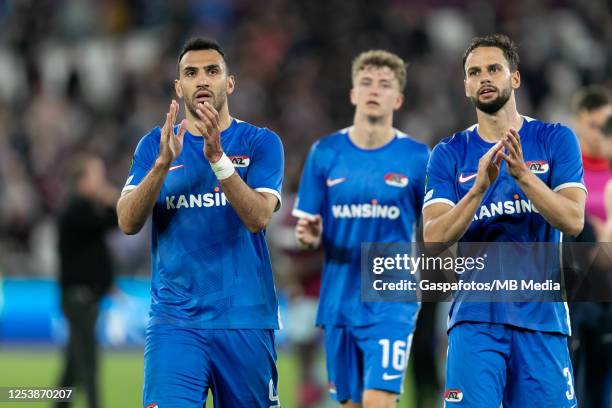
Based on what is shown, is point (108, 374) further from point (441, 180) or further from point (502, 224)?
point (502, 224)

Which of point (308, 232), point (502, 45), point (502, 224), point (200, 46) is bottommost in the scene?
point (502, 224)

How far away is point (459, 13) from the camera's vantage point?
2198 centimetres

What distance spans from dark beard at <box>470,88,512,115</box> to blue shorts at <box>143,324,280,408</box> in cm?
171

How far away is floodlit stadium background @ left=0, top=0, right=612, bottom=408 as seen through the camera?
675 inches

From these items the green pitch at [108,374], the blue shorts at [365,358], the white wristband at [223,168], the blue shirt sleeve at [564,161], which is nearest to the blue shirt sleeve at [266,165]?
the white wristband at [223,168]

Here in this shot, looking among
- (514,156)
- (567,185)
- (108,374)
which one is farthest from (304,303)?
(514,156)

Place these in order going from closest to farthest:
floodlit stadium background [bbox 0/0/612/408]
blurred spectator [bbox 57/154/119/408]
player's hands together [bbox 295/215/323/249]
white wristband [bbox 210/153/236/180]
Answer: white wristband [bbox 210/153/236/180] < player's hands together [bbox 295/215/323/249] < blurred spectator [bbox 57/154/119/408] < floodlit stadium background [bbox 0/0/612/408]

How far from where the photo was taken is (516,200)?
6.22 m

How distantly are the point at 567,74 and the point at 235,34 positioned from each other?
19.4 feet

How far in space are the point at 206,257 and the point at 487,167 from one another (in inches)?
64.2

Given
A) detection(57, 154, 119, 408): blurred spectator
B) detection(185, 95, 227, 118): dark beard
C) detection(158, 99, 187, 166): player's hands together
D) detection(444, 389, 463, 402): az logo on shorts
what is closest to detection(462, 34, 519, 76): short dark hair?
detection(185, 95, 227, 118): dark beard

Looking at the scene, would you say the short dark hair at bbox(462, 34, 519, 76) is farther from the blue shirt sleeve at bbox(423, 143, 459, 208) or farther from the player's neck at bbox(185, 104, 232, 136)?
the player's neck at bbox(185, 104, 232, 136)

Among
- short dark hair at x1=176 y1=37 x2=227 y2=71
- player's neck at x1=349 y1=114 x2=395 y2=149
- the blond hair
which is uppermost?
the blond hair

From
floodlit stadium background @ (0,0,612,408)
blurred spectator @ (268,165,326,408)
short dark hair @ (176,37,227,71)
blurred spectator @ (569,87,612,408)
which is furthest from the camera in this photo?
floodlit stadium background @ (0,0,612,408)
